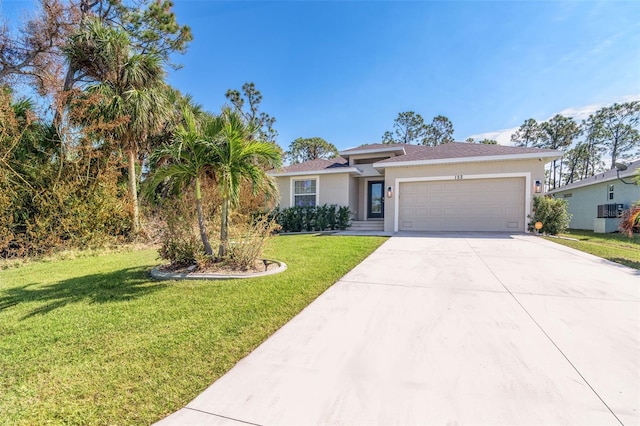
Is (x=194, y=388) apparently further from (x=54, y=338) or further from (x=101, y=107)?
(x=101, y=107)

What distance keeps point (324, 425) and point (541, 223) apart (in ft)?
38.4

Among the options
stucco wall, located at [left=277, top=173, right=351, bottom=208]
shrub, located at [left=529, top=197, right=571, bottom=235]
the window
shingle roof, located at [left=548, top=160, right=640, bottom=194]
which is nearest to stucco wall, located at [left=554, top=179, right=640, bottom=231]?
shingle roof, located at [left=548, top=160, right=640, bottom=194]

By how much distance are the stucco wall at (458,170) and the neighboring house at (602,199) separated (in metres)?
5.29

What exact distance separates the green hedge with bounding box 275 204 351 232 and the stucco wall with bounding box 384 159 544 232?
2.18m

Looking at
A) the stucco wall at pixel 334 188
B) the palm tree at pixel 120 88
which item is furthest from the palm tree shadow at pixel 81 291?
the stucco wall at pixel 334 188

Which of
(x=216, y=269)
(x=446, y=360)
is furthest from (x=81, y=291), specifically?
(x=446, y=360)

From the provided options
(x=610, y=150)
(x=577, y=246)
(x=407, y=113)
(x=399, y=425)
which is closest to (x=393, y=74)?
(x=577, y=246)

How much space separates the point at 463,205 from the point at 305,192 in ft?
25.0

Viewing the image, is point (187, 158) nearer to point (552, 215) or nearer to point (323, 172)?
point (323, 172)

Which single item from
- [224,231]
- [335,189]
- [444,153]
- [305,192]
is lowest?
[224,231]

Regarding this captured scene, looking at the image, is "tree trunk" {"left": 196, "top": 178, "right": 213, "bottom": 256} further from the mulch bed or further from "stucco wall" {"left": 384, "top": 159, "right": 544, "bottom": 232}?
"stucco wall" {"left": 384, "top": 159, "right": 544, "bottom": 232}

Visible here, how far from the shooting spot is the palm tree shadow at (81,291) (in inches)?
156

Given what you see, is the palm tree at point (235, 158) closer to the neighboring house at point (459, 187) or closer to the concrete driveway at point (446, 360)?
the concrete driveway at point (446, 360)

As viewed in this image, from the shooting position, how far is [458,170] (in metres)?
11.3
